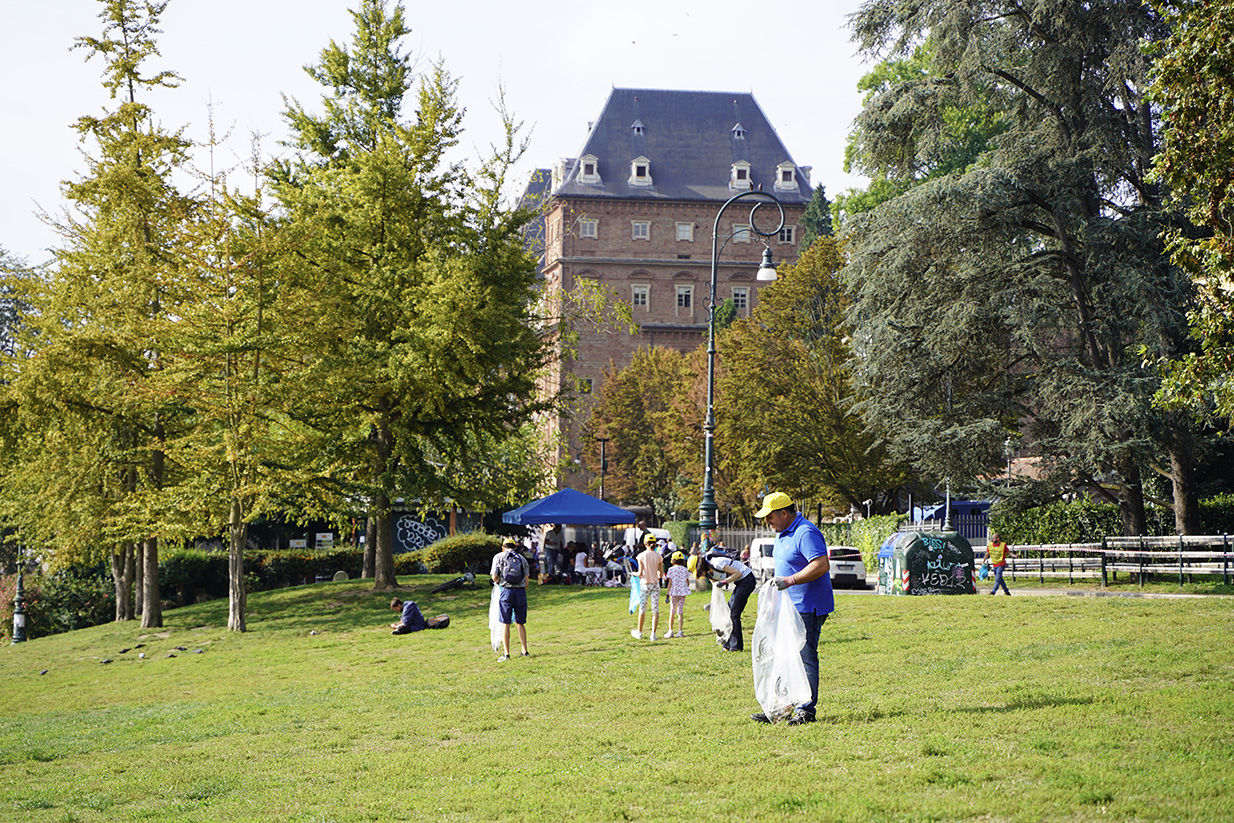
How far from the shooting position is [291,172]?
3231 centimetres

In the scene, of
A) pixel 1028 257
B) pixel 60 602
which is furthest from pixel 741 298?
pixel 60 602

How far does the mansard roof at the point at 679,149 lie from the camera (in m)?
83.9

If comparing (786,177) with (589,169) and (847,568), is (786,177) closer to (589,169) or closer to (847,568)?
(589,169)

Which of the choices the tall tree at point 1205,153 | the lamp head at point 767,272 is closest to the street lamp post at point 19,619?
the lamp head at point 767,272

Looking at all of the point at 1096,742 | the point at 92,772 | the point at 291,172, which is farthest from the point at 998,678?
the point at 291,172

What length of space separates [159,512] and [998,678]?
2028cm

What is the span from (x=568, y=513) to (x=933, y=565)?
11845 mm

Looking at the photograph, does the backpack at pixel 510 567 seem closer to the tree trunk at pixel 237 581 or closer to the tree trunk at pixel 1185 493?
the tree trunk at pixel 237 581

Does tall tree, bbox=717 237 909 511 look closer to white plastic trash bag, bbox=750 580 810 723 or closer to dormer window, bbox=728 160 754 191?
white plastic trash bag, bbox=750 580 810 723

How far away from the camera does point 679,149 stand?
3361 inches

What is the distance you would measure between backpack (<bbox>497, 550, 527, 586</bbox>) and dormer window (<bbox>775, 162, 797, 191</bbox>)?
72926mm

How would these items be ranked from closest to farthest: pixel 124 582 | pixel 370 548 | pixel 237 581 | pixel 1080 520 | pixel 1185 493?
pixel 237 581
pixel 1185 493
pixel 124 582
pixel 1080 520
pixel 370 548

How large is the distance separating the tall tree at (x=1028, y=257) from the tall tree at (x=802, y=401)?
920 cm

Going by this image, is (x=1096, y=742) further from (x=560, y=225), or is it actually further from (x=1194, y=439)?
(x=560, y=225)
